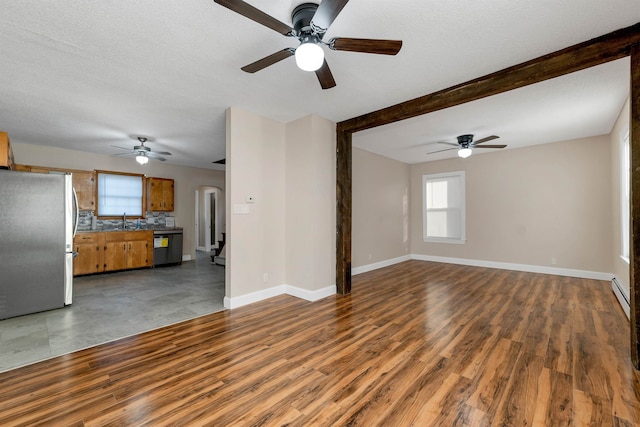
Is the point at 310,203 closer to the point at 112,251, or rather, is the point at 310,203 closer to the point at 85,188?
the point at 112,251

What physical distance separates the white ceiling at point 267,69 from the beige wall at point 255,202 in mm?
318

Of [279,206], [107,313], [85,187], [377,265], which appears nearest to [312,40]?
[279,206]

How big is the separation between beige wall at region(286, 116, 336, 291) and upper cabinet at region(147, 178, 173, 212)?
448cm

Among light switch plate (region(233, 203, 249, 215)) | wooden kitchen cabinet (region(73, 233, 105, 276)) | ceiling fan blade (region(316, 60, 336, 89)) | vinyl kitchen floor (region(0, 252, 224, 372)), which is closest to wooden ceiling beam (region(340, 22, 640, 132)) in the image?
ceiling fan blade (region(316, 60, 336, 89))

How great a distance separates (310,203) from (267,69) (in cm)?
181

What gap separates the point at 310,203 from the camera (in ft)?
12.8

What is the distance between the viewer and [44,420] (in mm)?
1611

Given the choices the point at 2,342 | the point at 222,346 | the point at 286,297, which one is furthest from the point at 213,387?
the point at 2,342

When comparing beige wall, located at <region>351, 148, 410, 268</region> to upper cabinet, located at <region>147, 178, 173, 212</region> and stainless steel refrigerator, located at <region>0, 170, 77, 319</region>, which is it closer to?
stainless steel refrigerator, located at <region>0, 170, 77, 319</region>

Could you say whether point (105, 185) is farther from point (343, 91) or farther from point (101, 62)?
point (343, 91)

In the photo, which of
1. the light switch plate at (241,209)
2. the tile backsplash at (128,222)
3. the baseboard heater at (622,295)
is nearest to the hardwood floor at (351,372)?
the baseboard heater at (622,295)

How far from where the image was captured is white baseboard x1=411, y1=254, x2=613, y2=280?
4.98 metres

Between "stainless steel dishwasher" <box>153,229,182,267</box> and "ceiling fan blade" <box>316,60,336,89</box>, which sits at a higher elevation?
"ceiling fan blade" <box>316,60,336,89</box>

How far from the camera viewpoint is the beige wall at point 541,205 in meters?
4.96
